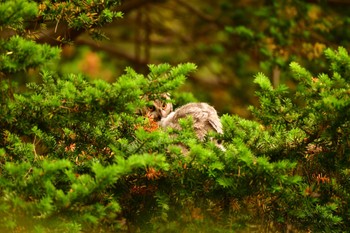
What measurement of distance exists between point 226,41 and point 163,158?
5.92 metres

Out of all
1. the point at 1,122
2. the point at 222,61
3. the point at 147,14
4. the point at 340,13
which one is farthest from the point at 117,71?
the point at 1,122

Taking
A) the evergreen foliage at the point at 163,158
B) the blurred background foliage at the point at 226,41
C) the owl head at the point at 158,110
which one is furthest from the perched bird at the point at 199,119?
the blurred background foliage at the point at 226,41

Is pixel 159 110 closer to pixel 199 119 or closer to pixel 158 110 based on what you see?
pixel 158 110

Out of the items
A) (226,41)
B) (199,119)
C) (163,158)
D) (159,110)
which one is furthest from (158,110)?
(226,41)

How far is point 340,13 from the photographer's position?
7.70m

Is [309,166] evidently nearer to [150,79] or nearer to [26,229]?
[150,79]

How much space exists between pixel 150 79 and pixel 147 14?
5714 millimetres

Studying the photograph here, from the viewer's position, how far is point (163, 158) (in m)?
2.63

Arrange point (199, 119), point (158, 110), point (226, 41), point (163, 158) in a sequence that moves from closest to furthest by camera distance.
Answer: point (163, 158) < point (199, 119) < point (158, 110) < point (226, 41)

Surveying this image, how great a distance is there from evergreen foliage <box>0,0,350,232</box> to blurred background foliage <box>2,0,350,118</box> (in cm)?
316

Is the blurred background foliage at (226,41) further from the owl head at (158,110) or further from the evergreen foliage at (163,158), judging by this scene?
the evergreen foliage at (163,158)

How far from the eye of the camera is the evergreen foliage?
2652 mm

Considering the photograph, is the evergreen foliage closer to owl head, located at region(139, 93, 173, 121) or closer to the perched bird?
the perched bird

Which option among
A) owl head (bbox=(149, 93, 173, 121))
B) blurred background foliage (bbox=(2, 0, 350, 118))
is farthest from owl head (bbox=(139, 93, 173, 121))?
blurred background foliage (bbox=(2, 0, 350, 118))
